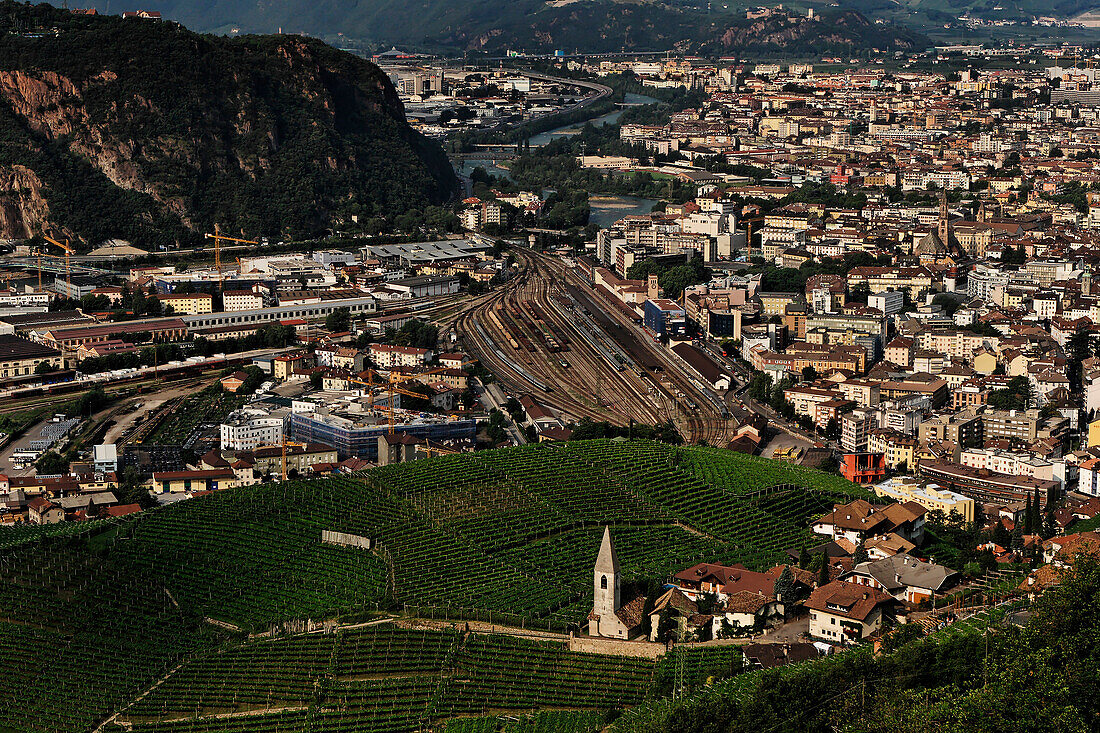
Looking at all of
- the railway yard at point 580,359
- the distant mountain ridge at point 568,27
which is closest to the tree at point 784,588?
the railway yard at point 580,359

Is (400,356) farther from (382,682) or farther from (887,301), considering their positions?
(382,682)

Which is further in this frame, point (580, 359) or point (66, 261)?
point (66, 261)

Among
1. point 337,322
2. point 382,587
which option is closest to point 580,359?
point 337,322

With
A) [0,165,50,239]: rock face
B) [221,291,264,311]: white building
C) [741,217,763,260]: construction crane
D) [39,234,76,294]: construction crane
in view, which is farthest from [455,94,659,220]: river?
[0,165,50,239]: rock face

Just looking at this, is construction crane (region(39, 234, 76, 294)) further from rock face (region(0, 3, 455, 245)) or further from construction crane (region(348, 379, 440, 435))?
construction crane (region(348, 379, 440, 435))

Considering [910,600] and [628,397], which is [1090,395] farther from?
[910,600]

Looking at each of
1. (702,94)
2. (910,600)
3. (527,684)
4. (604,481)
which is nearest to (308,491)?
(604,481)
